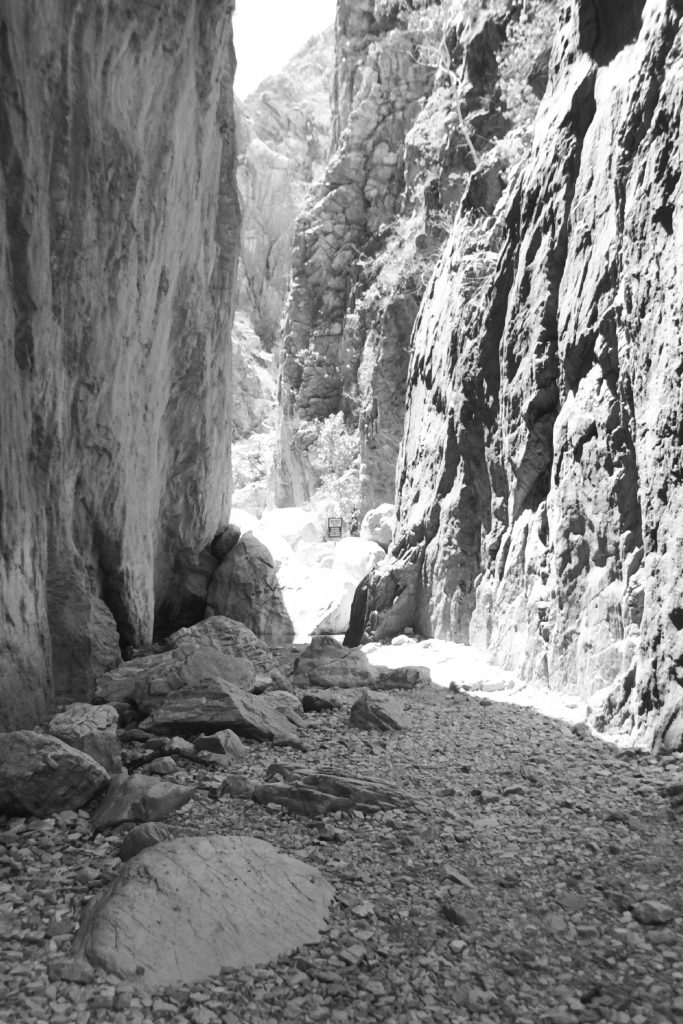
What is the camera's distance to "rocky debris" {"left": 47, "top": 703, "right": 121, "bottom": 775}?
486cm

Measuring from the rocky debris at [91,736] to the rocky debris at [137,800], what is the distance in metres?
0.37

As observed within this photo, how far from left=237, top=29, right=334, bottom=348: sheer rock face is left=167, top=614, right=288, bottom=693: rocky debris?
48392 mm

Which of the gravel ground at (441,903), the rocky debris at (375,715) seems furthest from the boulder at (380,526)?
the gravel ground at (441,903)

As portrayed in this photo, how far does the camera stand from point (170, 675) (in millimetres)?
6871

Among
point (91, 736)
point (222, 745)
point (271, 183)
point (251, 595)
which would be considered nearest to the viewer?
point (91, 736)

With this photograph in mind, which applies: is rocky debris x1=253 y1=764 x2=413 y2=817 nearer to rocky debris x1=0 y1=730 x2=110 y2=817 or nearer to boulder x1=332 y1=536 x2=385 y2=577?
rocky debris x1=0 y1=730 x2=110 y2=817

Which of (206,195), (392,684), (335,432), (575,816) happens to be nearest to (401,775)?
(575,816)

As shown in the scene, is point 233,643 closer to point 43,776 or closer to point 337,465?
point 43,776

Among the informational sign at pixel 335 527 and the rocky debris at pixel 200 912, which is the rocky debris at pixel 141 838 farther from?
Result: the informational sign at pixel 335 527

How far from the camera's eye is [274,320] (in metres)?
59.1

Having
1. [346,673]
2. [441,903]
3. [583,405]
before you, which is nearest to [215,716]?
[441,903]

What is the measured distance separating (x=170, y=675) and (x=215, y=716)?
46.8 inches

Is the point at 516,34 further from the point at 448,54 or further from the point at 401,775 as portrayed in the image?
the point at 401,775

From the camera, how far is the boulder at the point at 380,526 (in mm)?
21820
